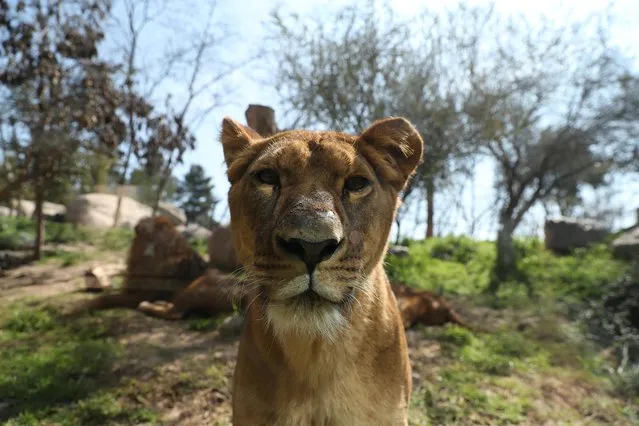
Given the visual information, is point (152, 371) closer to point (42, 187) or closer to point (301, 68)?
point (301, 68)

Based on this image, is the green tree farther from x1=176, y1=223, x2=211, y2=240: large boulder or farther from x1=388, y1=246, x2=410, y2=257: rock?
x1=388, y1=246, x2=410, y2=257: rock

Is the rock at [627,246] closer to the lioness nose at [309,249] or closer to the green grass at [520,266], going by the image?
the green grass at [520,266]

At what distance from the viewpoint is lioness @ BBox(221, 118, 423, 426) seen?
7.04 ft

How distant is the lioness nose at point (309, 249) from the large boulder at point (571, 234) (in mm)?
12516

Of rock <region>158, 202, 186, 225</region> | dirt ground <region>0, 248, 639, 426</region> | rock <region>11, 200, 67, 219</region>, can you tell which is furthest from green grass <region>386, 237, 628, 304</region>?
rock <region>11, 200, 67, 219</region>

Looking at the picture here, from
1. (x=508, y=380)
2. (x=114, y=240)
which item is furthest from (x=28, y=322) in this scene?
(x=114, y=240)

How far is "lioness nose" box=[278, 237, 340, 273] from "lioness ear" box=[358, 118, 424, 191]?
0.84 m

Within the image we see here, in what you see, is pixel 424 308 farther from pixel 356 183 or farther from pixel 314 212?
pixel 314 212

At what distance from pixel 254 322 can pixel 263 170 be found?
83 cm

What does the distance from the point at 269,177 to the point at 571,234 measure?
12.6 m

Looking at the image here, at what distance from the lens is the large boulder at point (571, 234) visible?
42.9 ft

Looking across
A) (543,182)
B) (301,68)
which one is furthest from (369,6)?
(543,182)

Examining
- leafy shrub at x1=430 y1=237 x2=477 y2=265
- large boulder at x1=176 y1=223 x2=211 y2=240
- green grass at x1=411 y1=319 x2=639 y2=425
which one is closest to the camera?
green grass at x1=411 y1=319 x2=639 y2=425

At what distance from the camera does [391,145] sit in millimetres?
2867
